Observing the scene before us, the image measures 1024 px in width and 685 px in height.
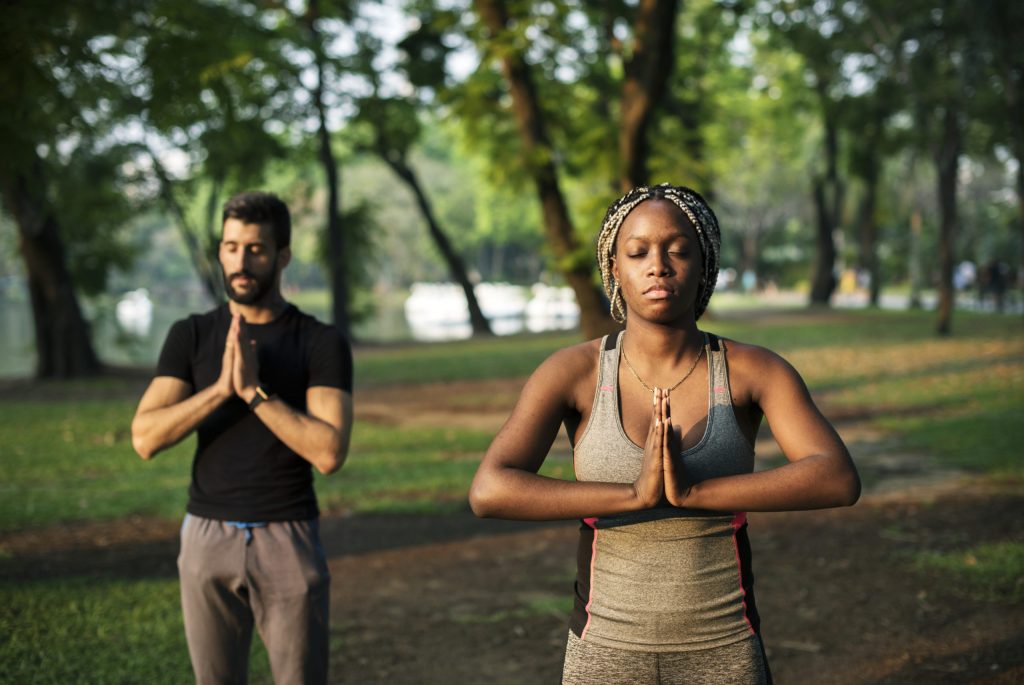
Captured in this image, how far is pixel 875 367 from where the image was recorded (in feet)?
64.7

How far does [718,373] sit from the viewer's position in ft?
8.27

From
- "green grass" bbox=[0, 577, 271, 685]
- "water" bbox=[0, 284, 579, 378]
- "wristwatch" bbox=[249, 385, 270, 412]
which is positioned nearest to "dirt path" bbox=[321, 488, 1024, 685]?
"green grass" bbox=[0, 577, 271, 685]

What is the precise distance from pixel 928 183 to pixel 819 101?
133 feet

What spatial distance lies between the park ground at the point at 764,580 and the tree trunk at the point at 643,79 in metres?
4.79

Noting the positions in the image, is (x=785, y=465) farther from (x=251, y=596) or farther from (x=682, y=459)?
(x=251, y=596)

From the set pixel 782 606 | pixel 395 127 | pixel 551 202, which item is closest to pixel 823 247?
pixel 395 127

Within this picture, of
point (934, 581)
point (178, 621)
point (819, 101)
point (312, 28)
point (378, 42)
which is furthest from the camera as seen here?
point (819, 101)

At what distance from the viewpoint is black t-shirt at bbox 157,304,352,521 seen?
11.5 ft

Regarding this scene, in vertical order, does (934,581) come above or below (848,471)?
below

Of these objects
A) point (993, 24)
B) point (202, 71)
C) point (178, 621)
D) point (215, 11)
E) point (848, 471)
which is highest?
point (993, 24)

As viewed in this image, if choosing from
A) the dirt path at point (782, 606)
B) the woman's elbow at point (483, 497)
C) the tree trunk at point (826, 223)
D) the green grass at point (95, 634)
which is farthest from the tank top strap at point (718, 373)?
the tree trunk at point (826, 223)

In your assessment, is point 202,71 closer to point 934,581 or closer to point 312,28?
point 934,581

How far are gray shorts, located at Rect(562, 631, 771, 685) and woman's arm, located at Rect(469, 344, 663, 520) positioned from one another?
1.14 ft

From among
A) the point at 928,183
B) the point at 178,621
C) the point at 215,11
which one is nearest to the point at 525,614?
the point at 178,621
